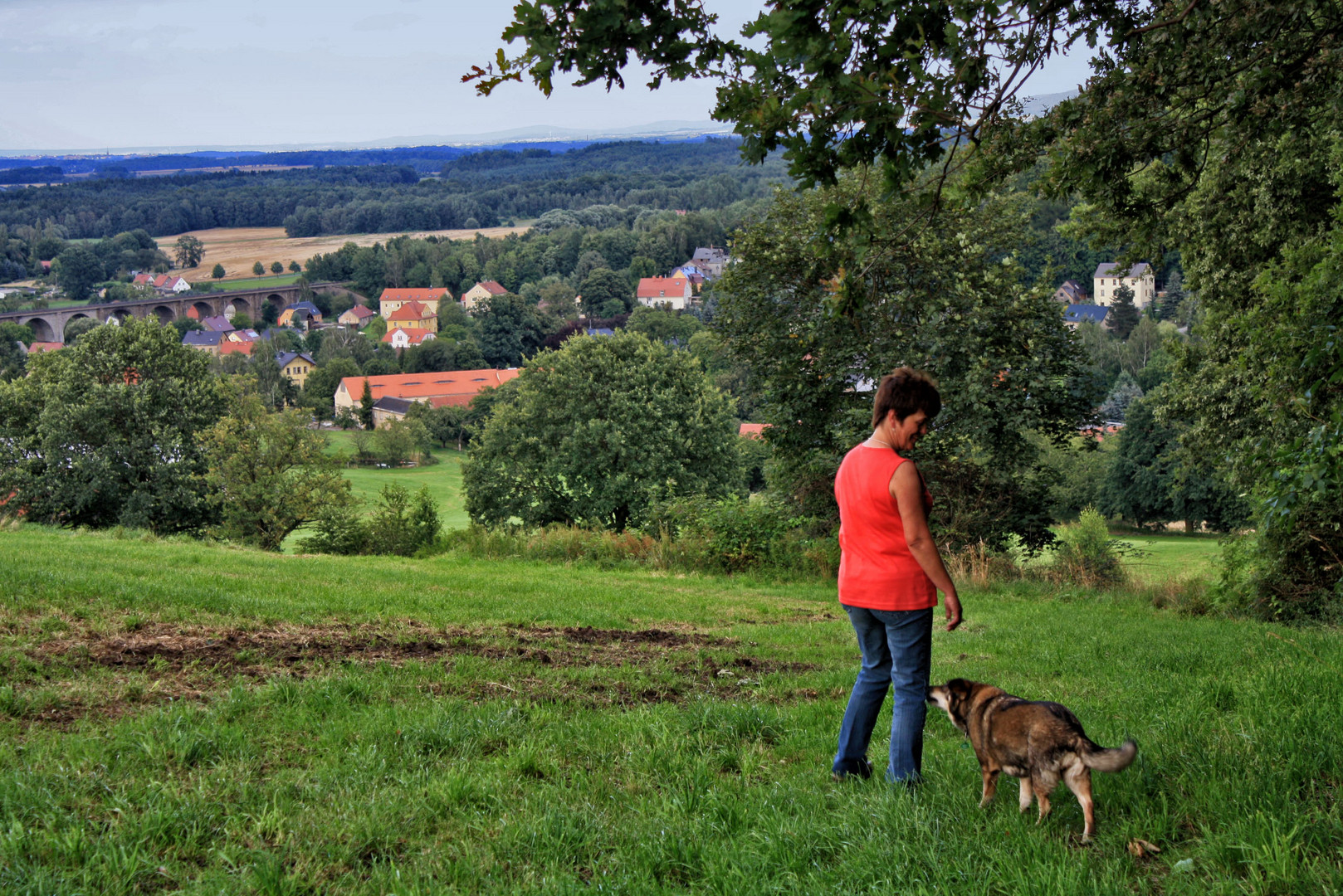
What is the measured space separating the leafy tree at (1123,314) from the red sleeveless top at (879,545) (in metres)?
117

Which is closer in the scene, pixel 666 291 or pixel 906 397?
pixel 906 397

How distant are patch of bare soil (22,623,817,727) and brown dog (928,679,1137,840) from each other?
246 centimetres

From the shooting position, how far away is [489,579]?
12508 mm

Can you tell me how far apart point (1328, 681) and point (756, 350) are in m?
13.7

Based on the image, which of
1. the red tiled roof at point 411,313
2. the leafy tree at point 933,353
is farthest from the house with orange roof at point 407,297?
the leafy tree at point 933,353

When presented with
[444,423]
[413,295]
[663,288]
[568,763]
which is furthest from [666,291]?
[568,763]

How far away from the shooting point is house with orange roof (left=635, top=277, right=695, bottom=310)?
16988 cm

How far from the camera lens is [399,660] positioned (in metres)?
6.46

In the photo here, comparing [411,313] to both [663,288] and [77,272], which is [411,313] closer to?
[663,288]

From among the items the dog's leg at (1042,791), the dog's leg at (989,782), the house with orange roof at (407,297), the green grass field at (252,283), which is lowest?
the house with orange roof at (407,297)

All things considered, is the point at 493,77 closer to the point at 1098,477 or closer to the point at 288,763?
the point at 288,763

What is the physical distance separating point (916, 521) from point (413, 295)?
7391 inches

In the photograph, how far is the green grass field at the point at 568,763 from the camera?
10.1ft

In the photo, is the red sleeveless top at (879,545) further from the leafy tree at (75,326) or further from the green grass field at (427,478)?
the leafy tree at (75,326)
